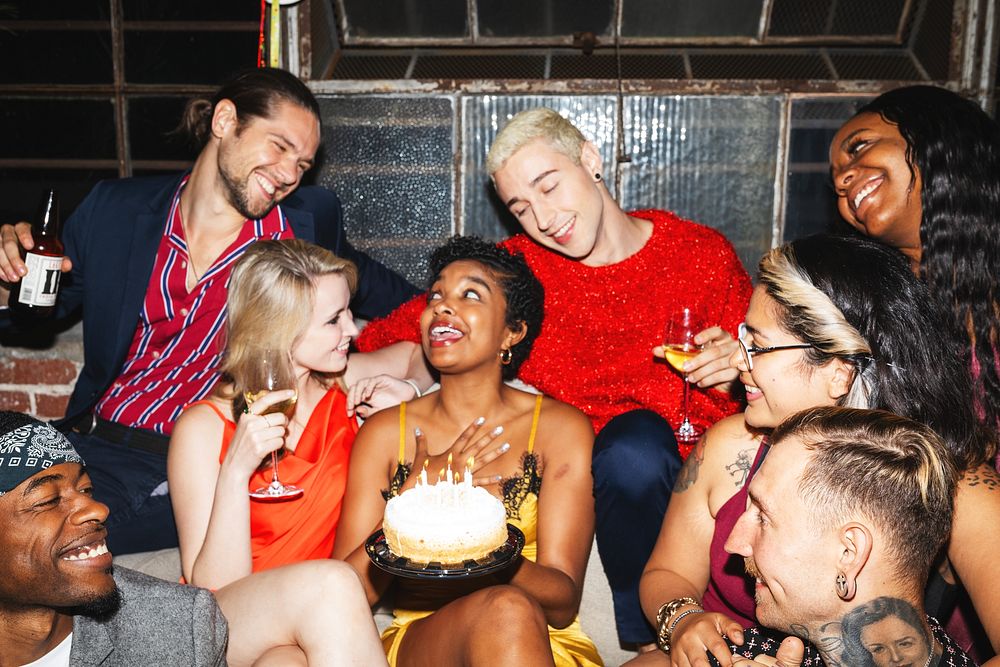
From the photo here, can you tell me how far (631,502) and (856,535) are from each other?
1.10 metres

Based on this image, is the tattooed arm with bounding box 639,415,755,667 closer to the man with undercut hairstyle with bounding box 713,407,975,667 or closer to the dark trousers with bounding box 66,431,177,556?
the man with undercut hairstyle with bounding box 713,407,975,667

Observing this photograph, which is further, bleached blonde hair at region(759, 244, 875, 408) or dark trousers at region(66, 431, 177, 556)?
dark trousers at region(66, 431, 177, 556)

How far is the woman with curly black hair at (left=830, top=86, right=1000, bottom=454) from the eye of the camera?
2748 mm

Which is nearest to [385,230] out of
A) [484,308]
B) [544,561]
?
[484,308]

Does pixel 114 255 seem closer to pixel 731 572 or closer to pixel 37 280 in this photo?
pixel 37 280

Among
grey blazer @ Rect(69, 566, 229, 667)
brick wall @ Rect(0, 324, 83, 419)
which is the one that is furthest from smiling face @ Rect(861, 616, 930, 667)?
brick wall @ Rect(0, 324, 83, 419)

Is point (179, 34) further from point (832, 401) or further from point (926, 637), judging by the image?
point (926, 637)

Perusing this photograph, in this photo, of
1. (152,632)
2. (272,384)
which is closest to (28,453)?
(152,632)

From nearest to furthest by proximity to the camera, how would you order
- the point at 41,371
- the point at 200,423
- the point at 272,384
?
the point at 272,384
the point at 200,423
the point at 41,371

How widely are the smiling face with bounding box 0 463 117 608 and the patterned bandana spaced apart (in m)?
0.02

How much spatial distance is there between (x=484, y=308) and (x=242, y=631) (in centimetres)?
119

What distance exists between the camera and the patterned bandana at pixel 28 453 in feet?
6.59

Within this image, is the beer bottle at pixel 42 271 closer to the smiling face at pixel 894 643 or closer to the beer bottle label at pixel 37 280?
the beer bottle label at pixel 37 280

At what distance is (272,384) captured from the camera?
2551mm
